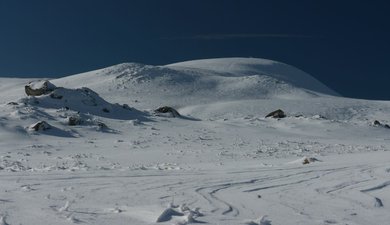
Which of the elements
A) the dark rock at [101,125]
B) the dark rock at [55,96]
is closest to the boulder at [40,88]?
the dark rock at [55,96]

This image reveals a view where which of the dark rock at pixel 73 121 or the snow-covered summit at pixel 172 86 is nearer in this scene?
the dark rock at pixel 73 121

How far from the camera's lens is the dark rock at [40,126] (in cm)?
2214

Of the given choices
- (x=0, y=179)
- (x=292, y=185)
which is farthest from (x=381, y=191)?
(x=0, y=179)

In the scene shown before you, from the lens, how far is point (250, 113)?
153 feet

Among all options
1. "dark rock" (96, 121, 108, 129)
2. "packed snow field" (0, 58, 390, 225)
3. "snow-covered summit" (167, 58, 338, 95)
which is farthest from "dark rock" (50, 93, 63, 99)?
"snow-covered summit" (167, 58, 338, 95)

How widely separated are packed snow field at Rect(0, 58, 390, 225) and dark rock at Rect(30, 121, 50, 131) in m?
0.06

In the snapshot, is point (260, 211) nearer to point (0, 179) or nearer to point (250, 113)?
point (0, 179)

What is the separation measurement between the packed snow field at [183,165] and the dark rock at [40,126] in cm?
6

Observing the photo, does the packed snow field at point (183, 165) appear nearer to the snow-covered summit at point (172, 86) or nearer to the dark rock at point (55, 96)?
the dark rock at point (55, 96)

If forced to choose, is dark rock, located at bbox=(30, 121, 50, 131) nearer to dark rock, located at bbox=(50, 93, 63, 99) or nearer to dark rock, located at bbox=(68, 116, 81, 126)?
dark rock, located at bbox=(68, 116, 81, 126)

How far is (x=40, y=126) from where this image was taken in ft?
73.2

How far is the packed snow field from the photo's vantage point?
6.95 m

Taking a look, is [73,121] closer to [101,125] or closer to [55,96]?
[101,125]

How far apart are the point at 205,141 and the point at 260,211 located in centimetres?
1582
